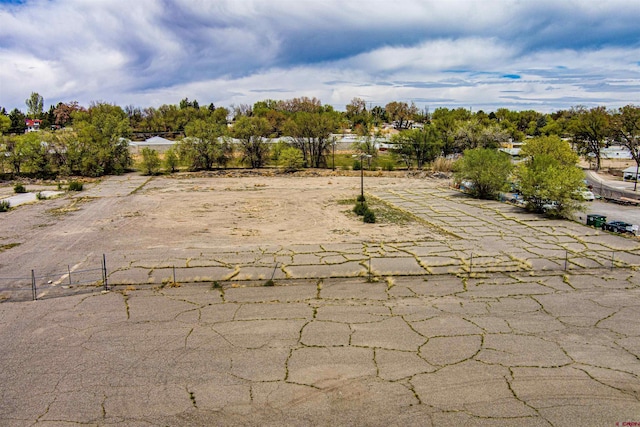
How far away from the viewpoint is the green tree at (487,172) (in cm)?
3219

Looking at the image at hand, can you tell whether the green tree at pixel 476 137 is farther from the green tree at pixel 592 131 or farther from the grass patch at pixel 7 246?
the grass patch at pixel 7 246

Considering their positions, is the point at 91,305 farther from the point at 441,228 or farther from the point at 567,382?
the point at 441,228

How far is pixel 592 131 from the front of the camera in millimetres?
58125

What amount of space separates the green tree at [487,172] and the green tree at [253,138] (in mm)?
26085

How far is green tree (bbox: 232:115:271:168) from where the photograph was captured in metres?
51.8

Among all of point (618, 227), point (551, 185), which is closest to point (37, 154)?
point (551, 185)

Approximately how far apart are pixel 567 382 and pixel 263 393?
6.02m

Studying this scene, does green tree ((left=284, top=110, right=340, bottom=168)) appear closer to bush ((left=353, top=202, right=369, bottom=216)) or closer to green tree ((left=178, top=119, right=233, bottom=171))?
green tree ((left=178, top=119, right=233, bottom=171))

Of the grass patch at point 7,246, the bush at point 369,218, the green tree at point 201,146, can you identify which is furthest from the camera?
the green tree at point 201,146

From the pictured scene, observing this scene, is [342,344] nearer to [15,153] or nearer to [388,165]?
[388,165]

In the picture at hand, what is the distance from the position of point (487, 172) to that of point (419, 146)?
Result: 22756 millimetres

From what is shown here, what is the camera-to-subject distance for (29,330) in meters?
11.9

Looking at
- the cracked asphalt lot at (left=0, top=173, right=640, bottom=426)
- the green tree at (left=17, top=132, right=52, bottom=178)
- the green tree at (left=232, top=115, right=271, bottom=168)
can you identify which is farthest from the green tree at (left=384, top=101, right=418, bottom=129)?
the cracked asphalt lot at (left=0, top=173, right=640, bottom=426)

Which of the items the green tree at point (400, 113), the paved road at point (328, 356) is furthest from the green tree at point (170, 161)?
the green tree at point (400, 113)
